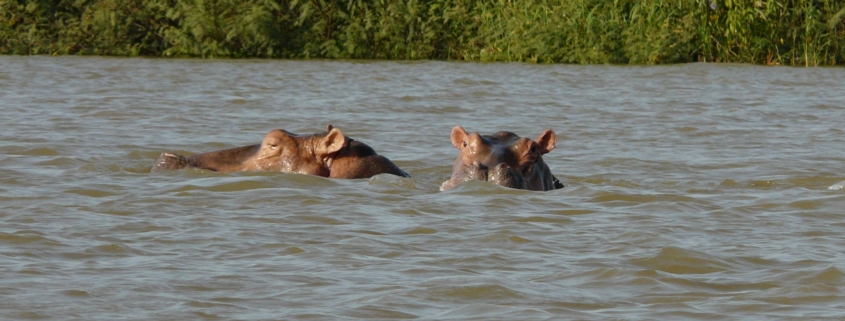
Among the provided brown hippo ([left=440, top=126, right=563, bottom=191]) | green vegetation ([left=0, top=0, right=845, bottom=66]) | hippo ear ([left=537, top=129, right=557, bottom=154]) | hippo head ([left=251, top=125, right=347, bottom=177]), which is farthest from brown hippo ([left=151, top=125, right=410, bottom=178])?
green vegetation ([left=0, top=0, right=845, bottom=66])

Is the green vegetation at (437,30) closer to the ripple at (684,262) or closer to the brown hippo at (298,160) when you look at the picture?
the brown hippo at (298,160)

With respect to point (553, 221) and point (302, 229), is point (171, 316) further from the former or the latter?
point (553, 221)

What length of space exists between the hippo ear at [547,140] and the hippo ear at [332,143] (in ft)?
2.86

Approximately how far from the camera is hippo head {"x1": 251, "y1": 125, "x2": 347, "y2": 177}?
6.57 metres

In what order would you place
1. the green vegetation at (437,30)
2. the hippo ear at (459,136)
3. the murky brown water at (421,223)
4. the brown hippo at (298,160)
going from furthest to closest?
the green vegetation at (437,30) → the brown hippo at (298,160) → the hippo ear at (459,136) → the murky brown water at (421,223)

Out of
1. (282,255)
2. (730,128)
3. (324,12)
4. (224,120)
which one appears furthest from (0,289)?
(324,12)

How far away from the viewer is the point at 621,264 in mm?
4637

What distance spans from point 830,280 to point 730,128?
21.8 ft

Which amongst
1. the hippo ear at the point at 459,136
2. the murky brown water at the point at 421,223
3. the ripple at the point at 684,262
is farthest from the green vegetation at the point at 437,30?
the ripple at the point at 684,262

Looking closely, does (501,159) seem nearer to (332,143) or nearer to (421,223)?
(421,223)

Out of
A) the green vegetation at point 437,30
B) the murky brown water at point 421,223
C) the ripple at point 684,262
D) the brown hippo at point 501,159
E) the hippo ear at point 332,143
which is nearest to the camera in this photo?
the murky brown water at point 421,223

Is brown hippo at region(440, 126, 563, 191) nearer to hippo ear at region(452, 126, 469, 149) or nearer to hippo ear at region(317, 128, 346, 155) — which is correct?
hippo ear at region(452, 126, 469, 149)

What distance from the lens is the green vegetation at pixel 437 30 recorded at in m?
20.9

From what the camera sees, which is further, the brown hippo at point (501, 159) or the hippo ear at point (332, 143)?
the hippo ear at point (332, 143)
